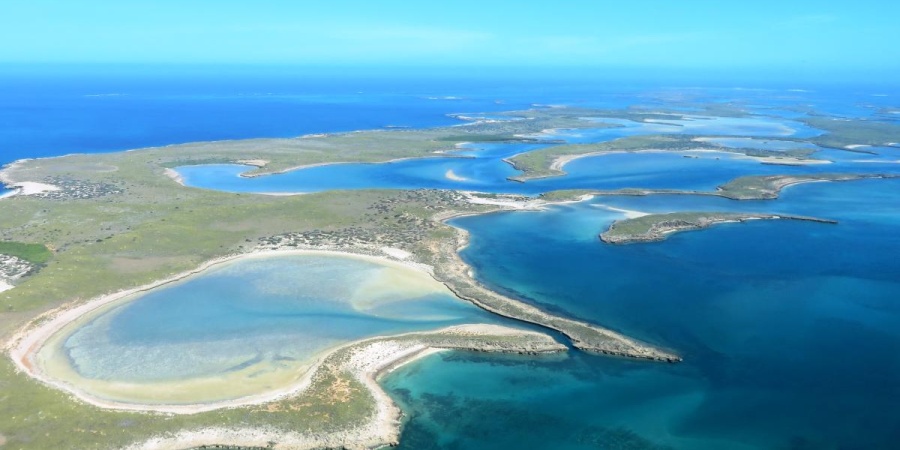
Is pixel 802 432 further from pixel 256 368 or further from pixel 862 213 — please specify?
pixel 862 213

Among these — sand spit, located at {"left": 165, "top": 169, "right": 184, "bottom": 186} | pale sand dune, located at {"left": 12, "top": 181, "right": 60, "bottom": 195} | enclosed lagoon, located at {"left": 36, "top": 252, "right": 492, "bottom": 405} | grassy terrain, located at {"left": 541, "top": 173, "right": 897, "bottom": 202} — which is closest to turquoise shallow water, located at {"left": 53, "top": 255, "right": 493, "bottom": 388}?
enclosed lagoon, located at {"left": 36, "top": 252, "right": 492, "bottom": 405}

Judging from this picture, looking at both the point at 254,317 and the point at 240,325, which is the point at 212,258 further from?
the point at 240,325

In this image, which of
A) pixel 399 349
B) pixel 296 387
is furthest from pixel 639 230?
pixel 296 387

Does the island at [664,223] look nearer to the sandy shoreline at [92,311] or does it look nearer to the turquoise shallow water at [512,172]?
the turquoise shallow water at [512,172]

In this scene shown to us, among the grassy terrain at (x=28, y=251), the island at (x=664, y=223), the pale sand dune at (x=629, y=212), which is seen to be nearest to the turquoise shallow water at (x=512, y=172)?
the pale sand dune at (x=629, y=212)

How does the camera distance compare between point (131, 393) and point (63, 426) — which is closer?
point (63, 426)

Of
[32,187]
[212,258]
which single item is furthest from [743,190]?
[32,187]

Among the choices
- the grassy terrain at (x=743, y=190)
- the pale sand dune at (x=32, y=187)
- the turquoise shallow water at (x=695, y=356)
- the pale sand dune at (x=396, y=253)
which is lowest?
the turquoise shallow water at (x=695, y=356)
